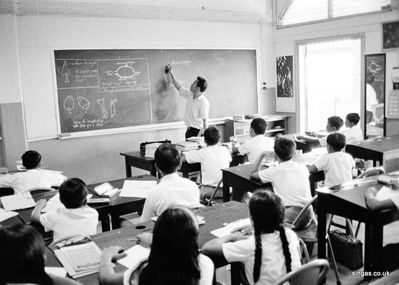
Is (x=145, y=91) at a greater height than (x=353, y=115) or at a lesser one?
greater

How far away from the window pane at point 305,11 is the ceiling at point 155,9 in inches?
13.8

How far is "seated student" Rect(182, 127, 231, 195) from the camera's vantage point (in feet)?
15.0

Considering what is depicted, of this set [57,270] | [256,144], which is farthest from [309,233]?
[256,144]

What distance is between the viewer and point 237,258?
2166mm

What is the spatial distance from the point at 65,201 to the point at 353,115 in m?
4.17

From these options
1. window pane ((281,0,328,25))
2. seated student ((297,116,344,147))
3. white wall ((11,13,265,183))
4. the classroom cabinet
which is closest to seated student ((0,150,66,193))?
white wall ((11,13,265,183))

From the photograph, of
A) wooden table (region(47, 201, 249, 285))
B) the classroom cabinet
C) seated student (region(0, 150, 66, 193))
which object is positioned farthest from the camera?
the classroom cabinet

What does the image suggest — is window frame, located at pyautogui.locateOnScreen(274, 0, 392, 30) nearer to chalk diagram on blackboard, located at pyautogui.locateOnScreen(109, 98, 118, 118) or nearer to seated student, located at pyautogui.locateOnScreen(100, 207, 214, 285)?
chalk diagram on blackboard, located at pyautogui.locateOnScreen(109, 98, 118, 118)

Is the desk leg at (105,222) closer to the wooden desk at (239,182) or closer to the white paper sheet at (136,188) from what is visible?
the white paper sheet at (136,188)

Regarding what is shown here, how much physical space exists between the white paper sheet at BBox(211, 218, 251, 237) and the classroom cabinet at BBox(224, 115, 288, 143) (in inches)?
175

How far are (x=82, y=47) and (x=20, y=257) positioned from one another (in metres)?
4.79

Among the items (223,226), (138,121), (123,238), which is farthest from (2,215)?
(138,121)

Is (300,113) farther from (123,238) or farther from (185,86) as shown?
(123,238)

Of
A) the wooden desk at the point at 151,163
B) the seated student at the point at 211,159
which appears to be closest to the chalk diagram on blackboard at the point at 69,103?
the wooden desk at the point at 151,163
